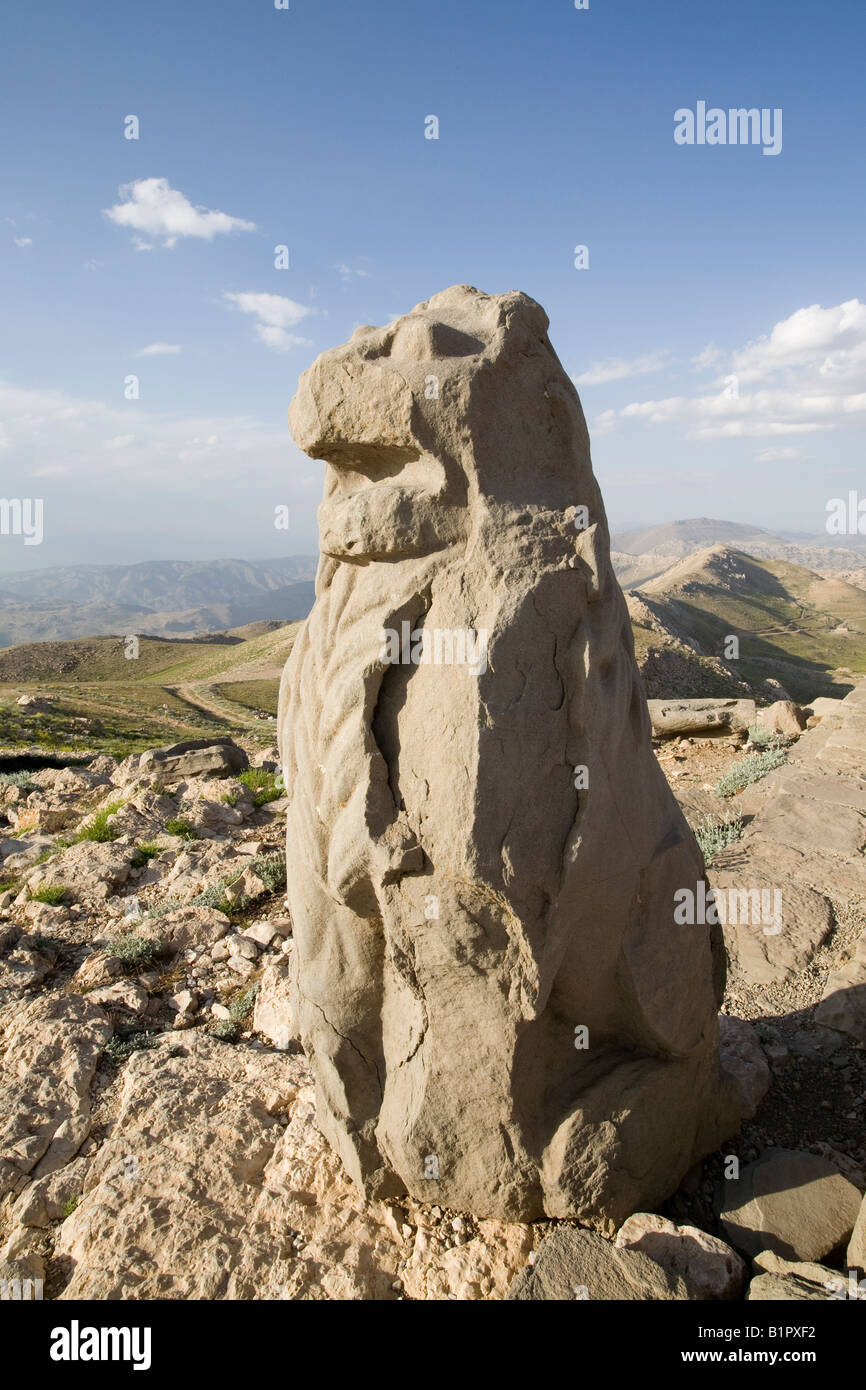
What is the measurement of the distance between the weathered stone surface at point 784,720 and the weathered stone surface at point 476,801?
27.9 ft

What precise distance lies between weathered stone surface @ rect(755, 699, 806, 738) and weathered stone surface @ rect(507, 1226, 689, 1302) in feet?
29.2

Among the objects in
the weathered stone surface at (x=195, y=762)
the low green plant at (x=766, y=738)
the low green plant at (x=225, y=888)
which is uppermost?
the low green plant at (x=766, y=738)

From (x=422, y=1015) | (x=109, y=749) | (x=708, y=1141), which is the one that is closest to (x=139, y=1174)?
(x=422, y=1015)

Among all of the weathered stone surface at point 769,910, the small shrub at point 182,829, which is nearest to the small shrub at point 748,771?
the weathered stone surface at point 769,910

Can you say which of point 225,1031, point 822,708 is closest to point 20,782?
point 225,1031

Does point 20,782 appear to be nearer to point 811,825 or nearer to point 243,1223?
point 243,1223

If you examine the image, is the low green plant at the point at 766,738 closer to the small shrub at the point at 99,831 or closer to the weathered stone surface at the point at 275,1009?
the weathered stone surface at the point at 275,1009

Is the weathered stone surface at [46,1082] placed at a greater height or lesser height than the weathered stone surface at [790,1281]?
lesser

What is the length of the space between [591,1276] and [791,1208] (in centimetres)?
110

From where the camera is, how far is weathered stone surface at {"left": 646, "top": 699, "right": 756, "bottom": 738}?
11.3m

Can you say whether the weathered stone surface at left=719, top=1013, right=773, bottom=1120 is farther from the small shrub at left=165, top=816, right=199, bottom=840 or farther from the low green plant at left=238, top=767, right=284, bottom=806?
the low green plant at left=238, top=767, right=284, bottom=806

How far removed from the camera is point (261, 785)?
9.96 m

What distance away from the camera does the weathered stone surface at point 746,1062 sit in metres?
3.83

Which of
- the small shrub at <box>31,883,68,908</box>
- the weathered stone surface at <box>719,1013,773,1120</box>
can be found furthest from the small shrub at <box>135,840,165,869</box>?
the weathered stone surface at <box>719,1013,773,1120</box>
